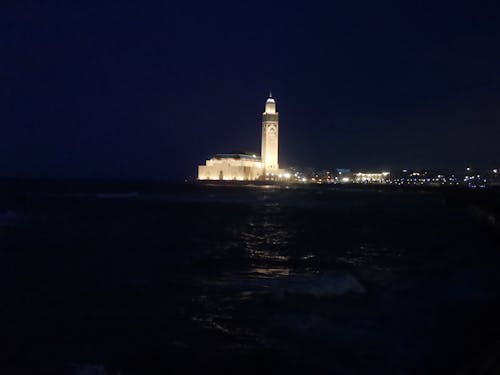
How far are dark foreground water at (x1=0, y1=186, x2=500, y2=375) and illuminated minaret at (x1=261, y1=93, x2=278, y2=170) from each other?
107m

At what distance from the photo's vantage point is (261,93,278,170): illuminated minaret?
125 m

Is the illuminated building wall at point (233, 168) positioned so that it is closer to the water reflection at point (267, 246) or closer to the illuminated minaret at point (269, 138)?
the illuminated minaret at point (269, 138)

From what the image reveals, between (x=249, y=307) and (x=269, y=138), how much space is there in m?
116

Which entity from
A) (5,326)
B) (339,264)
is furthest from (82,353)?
(339,264)

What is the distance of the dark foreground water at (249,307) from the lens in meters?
7.02

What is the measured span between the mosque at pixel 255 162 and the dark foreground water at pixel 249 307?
4047 inches

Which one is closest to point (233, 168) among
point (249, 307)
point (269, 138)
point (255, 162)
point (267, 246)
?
point (255, 162)

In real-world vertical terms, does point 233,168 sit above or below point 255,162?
below

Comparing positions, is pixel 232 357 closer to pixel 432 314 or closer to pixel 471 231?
pixel 432 314

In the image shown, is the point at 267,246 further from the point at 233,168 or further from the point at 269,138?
the point at 269,138

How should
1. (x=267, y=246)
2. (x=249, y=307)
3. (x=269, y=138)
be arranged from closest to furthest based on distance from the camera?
(x=249, y=307) → (x=267, y=246) → (x=269, y=138)

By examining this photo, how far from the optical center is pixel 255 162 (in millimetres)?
125375

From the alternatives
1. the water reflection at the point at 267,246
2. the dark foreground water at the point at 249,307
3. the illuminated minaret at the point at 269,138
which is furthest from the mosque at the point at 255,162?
the dark foreground water at the point at 249,307

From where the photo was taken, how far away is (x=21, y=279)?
12.1 metres
